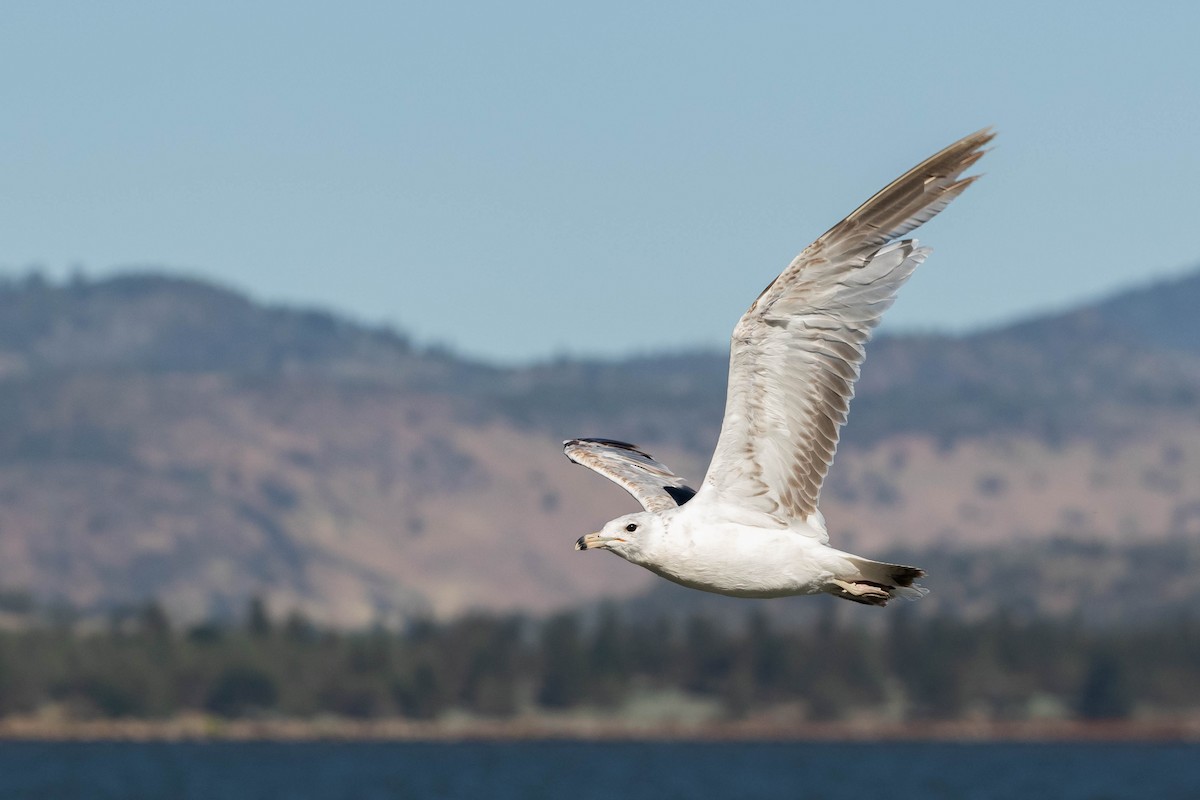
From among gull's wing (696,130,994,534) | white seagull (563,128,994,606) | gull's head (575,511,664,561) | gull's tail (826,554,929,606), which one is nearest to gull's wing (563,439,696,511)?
gull's head (575,511,664,561)

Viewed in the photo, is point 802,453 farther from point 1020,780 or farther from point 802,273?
point 1020,780

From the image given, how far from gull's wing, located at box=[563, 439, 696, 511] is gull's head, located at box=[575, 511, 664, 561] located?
6.33 ft

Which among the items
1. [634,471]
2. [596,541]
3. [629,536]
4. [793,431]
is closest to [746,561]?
[629,536]

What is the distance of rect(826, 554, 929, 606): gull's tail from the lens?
2359 centimetres

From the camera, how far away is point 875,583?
23.8 meters

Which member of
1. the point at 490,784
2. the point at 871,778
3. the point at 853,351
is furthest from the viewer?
the point at 871,778

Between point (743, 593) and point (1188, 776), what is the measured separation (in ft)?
568

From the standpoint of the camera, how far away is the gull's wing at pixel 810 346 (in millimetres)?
22406

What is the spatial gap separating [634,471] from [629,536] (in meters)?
5.11

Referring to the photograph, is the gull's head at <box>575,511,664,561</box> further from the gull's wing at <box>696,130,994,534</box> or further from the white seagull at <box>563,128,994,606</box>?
the gull's wing at <box>696,130,994,534</box>

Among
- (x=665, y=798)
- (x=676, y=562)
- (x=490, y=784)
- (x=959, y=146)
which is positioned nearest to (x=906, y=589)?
(x=676, y=562)

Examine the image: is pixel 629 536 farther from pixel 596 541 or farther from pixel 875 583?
pixel 875 583

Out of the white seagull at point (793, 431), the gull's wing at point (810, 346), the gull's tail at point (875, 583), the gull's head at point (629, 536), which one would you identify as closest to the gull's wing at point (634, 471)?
the gull's head at point (629, 536)

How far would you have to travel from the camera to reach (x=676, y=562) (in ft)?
78.6
